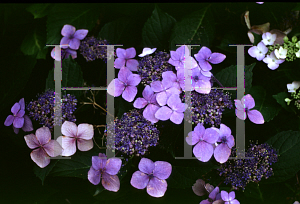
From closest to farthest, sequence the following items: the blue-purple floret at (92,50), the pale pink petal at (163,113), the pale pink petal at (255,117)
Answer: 1. the pale pink petal at (163,113)
2. the pale pink petal at (255,117)
3. the blue-purple floret at (92,50)

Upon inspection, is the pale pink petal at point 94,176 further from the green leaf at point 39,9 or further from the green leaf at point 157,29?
the green leaf at point 39,9

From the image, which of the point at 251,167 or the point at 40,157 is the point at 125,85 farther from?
the point at 251,167

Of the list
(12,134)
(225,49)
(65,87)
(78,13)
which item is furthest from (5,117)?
(225,49)

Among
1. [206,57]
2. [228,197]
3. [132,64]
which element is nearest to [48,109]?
[132,64]

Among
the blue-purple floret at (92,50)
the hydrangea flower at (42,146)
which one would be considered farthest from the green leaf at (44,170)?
the blue-purple floret at (92,50)

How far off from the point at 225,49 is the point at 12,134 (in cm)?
81

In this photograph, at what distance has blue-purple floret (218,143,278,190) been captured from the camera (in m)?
0.94

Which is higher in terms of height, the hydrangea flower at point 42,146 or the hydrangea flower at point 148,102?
the hydrangea flower at point 148,102

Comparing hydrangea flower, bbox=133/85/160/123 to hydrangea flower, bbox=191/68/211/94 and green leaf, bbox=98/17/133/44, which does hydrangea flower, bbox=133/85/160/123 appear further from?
green leaf, bbox=98/17/133/44

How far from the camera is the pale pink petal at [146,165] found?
90 cm

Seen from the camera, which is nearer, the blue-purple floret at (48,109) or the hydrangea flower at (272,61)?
the blue-purple floret at (48,109)

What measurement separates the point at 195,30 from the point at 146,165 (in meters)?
0.51

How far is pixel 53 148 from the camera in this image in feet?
2.98

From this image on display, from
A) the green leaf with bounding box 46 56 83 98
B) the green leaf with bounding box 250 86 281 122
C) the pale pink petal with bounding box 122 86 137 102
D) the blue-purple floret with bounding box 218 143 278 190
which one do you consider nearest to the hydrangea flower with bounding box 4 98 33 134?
the green leaf with bounding box 46 56 83 98
